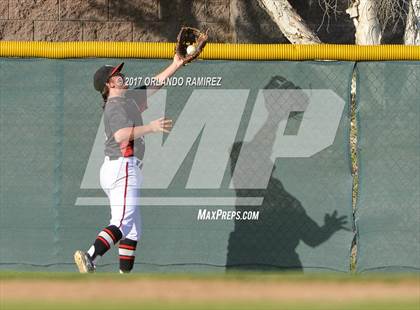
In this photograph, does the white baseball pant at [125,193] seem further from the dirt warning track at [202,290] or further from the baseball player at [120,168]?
the dirt warning track at [202,290]

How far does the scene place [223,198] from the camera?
1088 cm

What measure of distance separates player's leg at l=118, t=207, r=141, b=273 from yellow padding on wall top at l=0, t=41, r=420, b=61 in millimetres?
1483

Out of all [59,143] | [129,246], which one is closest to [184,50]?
[59,143]

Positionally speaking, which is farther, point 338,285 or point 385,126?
point 385,126

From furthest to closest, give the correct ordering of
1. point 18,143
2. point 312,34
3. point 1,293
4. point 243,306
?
point 312,34 → point 18,143 → point 1,293 → point 243,306

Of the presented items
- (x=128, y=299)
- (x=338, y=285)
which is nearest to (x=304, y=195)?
(x=338, y=285)

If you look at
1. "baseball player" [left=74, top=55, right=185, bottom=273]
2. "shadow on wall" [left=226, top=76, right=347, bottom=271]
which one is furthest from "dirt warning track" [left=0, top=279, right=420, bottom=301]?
"shadow on wall" [left=226, top=76, right=347, bottom=271]

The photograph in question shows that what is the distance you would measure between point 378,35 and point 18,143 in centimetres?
396

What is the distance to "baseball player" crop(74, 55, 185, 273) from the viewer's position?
33.4ft

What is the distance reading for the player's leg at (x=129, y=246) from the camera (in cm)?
1027

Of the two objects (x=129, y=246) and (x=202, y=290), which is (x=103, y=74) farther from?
(x=202, y=290)

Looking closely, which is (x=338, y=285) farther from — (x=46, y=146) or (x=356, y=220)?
(x=46, y=146)

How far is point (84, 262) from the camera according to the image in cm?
1003

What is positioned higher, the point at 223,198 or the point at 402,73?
the point at 402,73
